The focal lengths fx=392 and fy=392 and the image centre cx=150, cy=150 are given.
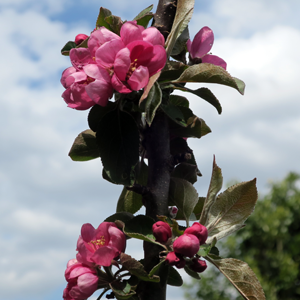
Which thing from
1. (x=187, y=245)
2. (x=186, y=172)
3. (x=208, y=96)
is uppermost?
(x=208, y=96)

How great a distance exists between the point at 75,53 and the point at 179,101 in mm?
446

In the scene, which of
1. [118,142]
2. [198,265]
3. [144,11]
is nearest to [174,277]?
[198,265]

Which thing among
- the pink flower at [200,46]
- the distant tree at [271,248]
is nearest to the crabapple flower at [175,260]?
the pink flower at [200,46]

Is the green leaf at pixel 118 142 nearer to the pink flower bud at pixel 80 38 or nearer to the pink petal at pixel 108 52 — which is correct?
the pink petal at pixel 108 52

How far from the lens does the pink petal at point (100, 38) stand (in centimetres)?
121

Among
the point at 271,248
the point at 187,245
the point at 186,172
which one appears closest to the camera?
the point at 187,245

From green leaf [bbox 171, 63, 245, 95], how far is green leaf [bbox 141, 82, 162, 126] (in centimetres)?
12

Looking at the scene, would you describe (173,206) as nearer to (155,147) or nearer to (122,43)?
(155,147)

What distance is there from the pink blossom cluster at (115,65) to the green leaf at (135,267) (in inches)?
18.3

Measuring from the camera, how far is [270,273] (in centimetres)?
864

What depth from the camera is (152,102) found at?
1162 mm

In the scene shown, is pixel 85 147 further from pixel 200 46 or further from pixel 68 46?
pixel 200 46

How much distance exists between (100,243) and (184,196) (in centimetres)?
33

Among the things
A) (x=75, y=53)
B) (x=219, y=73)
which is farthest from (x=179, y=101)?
(x=75, y=53)
